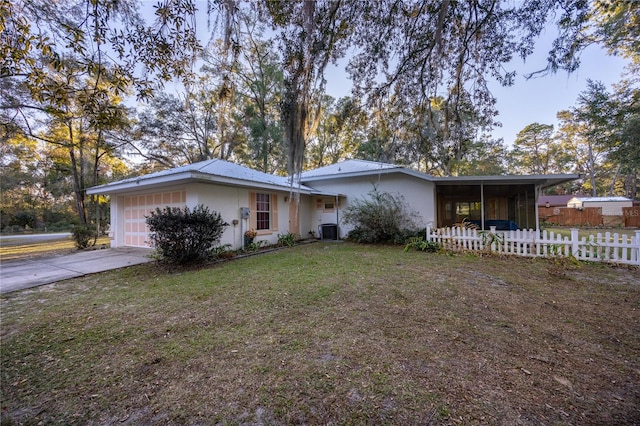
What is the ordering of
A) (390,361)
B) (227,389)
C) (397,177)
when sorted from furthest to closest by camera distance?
(397,177), (390,361), (227,389)

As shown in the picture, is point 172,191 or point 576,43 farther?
point 172,191

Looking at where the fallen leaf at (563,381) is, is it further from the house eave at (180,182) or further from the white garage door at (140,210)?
the white garage door at (140,210)

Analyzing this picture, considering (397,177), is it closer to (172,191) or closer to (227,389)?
(172,191)

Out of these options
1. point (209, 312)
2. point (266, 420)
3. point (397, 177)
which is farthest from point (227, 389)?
point (397, 177)

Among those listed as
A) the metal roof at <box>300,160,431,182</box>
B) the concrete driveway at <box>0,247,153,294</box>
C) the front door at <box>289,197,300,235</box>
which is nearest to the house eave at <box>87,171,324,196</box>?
the front door at <box>289,197,300,235</box>

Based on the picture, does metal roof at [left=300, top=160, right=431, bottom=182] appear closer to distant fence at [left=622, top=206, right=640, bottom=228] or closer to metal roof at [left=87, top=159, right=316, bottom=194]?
metal roof at [left=87, top=159, right=316, bottom=194]

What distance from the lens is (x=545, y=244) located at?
21.3ft

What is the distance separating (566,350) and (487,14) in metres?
4.24

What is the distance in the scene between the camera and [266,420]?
1635 millimetres

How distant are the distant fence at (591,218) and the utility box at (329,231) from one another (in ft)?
54.5

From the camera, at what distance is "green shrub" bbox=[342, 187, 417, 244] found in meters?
9.45

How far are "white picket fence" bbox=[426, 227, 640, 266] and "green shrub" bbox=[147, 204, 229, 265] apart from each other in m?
6.66

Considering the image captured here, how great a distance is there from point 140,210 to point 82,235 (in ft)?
10.1

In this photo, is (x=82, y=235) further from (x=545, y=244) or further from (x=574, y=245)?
(x=574, y=245)
